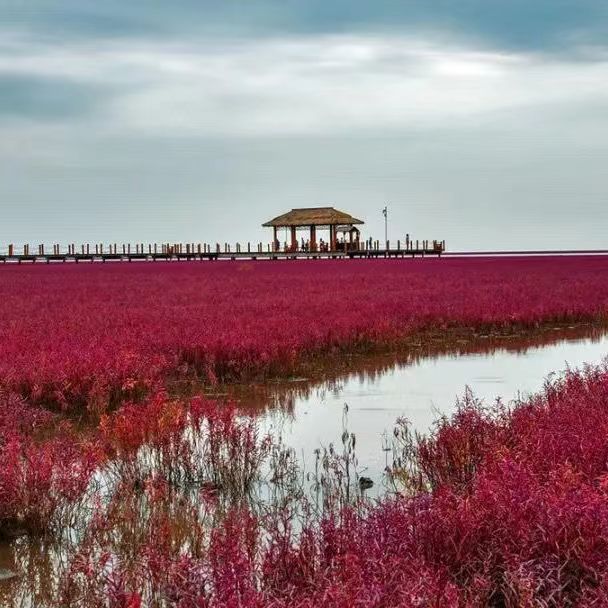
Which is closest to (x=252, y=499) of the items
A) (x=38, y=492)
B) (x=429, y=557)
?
(x=38, y=492)

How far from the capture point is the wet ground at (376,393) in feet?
20.4

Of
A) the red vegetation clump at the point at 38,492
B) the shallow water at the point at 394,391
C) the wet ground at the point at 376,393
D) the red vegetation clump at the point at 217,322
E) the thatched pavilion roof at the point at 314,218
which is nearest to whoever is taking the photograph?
the wet ground at the point at 376,393

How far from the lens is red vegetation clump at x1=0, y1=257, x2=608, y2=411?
12211 mm

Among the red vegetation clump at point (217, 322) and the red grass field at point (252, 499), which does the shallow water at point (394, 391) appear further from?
the red vegetation clump at point (217, 322)

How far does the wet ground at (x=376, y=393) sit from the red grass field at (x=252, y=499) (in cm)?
36

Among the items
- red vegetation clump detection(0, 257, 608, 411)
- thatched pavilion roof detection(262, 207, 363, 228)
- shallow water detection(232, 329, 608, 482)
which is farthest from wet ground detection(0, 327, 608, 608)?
thatched pavilion roof detection(262, 207, 363, 228)

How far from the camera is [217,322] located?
60.0 ft

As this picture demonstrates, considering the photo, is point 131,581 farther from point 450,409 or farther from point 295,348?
point 295,348

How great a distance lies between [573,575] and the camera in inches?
181

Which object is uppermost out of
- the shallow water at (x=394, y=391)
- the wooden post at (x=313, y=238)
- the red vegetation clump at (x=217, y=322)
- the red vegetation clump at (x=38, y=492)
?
the wooden post at (x=313, y=238)

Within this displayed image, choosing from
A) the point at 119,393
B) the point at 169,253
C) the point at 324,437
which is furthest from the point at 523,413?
the point at 169,253

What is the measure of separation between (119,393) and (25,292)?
68.3ft

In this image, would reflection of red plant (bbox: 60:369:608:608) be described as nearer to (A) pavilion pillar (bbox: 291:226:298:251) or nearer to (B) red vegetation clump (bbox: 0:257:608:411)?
(B) red vegetation clump (bbox: 0:257:608:411)

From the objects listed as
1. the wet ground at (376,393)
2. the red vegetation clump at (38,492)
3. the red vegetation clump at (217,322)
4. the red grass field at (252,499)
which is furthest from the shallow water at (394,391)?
the red vegetation clump at (38,492)
